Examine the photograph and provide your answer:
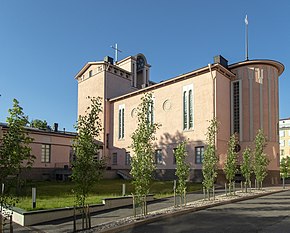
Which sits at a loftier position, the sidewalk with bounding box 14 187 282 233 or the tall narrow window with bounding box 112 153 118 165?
the tall narrow window with bounding box 112 153 118 165

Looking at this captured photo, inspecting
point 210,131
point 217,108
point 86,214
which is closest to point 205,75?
point 217,108

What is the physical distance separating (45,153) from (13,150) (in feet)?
97.1

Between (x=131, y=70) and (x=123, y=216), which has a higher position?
(x=131, y=70)

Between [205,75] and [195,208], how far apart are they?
2021 centimetres

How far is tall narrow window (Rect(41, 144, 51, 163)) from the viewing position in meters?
35.3

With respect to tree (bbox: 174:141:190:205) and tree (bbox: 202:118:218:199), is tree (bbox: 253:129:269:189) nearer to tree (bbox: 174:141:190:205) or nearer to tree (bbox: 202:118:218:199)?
tree (bbox: 202:118:218:199)

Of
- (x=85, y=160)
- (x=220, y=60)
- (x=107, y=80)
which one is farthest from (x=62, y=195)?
(x=107, y=80)

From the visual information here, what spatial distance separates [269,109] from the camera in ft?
107

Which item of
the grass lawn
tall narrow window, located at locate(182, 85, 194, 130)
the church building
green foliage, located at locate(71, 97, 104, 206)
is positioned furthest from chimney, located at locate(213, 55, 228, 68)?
green foliage, located at locate(71, 97, 104, 206)

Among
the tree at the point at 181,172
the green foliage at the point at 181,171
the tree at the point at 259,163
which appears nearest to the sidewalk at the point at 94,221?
the tree at the point at 181,172

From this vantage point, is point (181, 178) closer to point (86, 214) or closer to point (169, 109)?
point (86, 214)

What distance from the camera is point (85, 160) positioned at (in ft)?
30.4

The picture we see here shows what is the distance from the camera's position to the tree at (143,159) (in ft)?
37.4

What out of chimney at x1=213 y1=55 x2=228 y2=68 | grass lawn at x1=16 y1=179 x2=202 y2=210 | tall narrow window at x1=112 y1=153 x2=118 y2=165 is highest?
chimney at x1=213 y1=55 x2=228 y2=68
